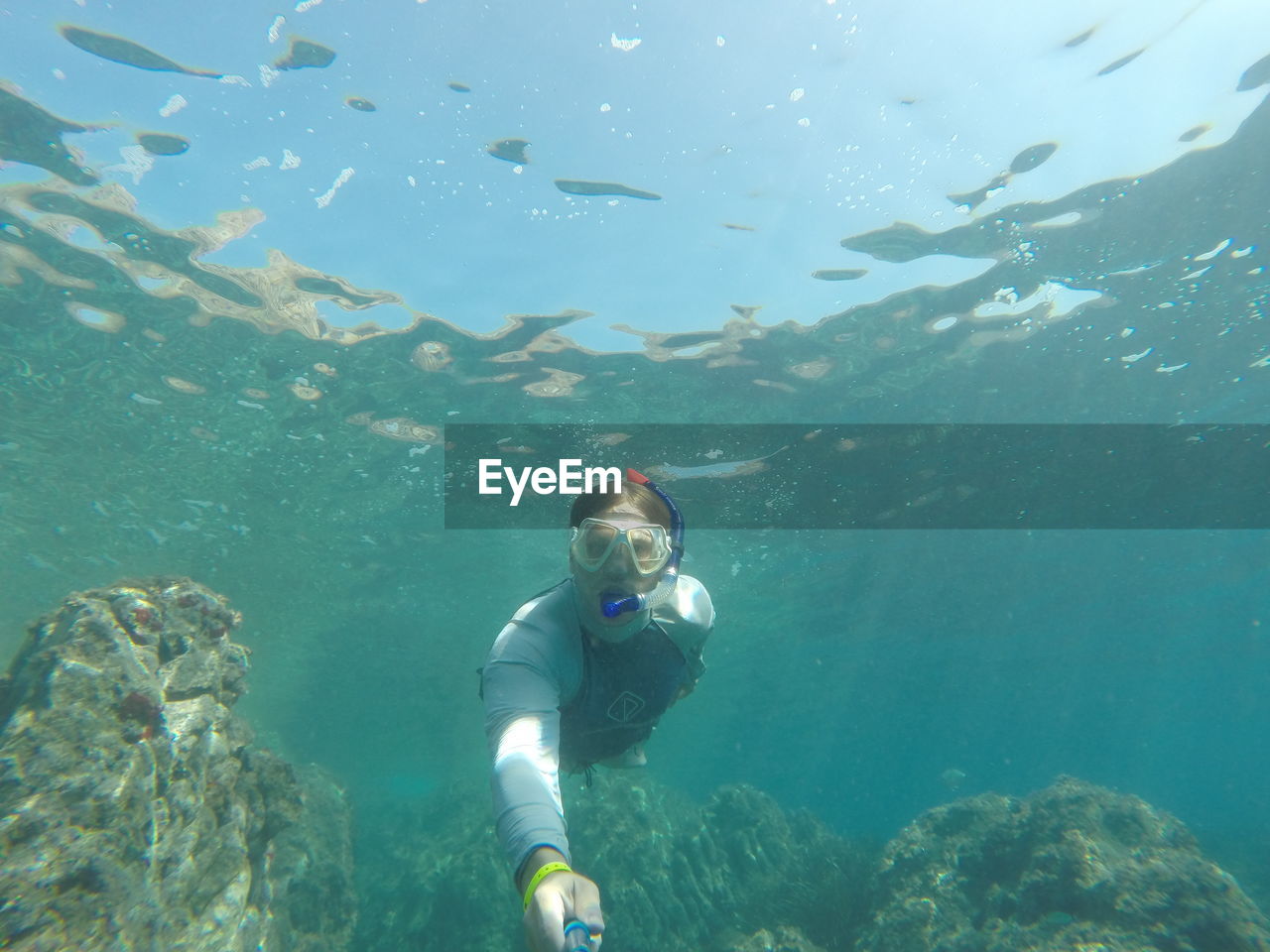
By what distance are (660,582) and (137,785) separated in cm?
575

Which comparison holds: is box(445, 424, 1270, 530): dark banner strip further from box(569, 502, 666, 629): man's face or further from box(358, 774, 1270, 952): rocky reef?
box(569, 502, 666, 629): man's face

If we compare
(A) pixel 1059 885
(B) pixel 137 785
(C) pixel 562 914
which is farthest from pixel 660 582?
(A) pixel 1059 885

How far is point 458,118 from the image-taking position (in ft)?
26.7

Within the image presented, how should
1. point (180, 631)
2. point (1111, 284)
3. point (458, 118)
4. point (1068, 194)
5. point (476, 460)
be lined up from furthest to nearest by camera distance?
1. point (476, 460)
2. point (1111, 284)
3. point (1068, 194)
4. point (458, 118)
5. point (180, 631)

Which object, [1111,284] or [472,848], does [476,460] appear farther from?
[1111,284]

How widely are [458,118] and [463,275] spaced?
2.74 metres

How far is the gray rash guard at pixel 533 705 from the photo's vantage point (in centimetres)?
229

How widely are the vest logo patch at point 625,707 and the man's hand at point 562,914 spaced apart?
1.89 m

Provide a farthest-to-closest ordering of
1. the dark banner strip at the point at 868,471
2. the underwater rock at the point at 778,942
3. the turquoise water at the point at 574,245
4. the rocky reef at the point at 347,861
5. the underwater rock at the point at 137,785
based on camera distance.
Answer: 1. the dark banner strip at the point at 868,471
2. the underwater rock at the point at 778,942
3. the turquoise water at the point at 574,245
4. the rocky reef at the point at 347,861
5. the underwater rock at the point at 137,785

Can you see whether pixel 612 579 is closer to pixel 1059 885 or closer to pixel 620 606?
pixel 620 606

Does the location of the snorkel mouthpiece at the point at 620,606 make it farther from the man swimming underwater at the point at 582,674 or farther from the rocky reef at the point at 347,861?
the rocky reef at the point at 347,861

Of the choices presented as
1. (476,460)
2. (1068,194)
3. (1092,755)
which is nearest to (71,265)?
(476,460)

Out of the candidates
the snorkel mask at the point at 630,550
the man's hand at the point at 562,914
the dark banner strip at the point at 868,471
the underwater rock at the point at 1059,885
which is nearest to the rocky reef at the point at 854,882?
the underwater rock at the point at 1059,885

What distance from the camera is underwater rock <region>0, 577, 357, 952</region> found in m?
4.90
